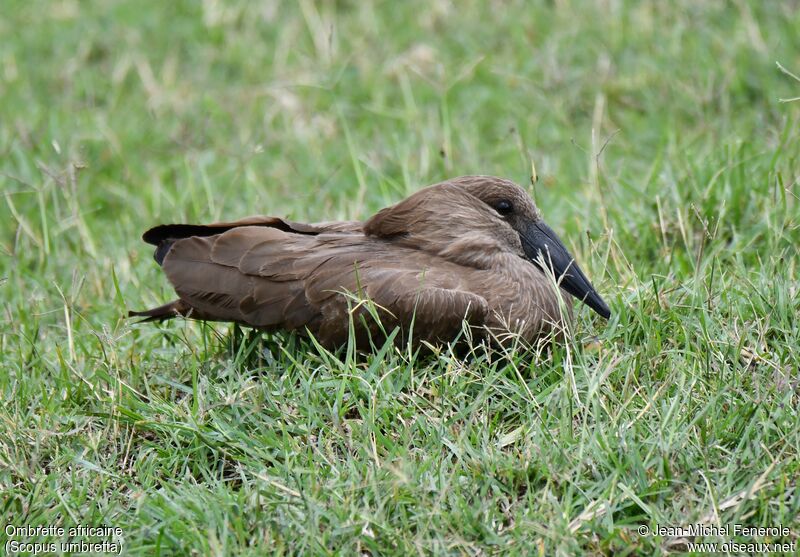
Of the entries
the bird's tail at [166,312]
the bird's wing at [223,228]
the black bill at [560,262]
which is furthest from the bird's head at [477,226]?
the bird's tail at [166,312]

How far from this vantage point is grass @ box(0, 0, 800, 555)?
10.7 ft

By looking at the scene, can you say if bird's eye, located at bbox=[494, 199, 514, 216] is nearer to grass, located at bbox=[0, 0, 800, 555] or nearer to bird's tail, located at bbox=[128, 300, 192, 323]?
grass, located at bbox=[0, 0, 800, 555]

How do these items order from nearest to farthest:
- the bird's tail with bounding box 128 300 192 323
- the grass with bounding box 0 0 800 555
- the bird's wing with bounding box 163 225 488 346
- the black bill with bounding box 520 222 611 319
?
the grass with bounding box 0 0 800 555, the bird's wing with bounding box 163 225 488 346, the black bill with bounding box 520 222 611 319, the bird's tail with bounding box 128 300 192 323

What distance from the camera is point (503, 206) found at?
4457mm

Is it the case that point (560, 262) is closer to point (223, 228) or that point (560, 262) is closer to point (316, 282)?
point (316, 282)

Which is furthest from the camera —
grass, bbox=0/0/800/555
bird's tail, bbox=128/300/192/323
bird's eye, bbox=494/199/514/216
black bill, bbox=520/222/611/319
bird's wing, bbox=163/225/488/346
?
bird's eye, bbox=494/199/514/216

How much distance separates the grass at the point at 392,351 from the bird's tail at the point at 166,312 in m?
0.11

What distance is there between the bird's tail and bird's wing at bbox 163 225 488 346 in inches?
2.2

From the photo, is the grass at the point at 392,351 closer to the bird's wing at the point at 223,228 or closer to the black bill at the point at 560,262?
the black bill at the point at 560,262

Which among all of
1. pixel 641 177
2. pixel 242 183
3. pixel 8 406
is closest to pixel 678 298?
pixel 641 177

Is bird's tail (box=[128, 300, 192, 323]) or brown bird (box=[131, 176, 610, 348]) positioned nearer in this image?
brown bird (box=[131, 176, 610, 348])

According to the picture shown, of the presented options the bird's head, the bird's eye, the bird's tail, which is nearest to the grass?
the bird's tail

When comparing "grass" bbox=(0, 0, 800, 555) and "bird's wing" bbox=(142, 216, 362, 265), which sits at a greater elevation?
"bird's wing" bbox=(142, 216, 362, 265)

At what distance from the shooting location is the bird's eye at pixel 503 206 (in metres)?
4.45
